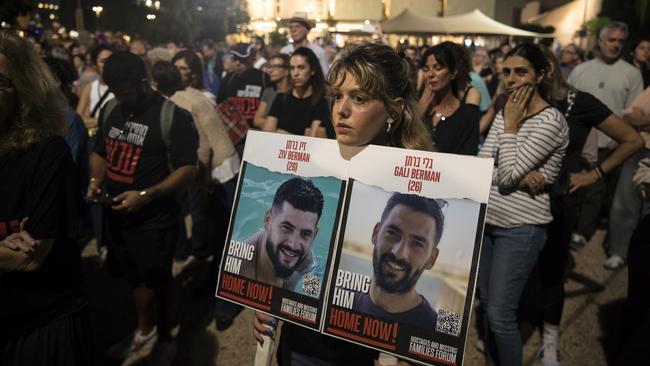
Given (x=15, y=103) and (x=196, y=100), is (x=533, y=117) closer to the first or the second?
(x=15, y=103)

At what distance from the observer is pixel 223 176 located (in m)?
4.38

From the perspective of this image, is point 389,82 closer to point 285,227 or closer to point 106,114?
point 285,227

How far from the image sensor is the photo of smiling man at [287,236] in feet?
5.76

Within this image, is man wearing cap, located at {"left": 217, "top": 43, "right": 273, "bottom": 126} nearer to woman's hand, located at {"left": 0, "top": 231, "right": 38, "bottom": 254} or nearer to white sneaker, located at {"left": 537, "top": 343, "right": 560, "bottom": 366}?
white sneaker, located at {"left": 537, "top": 343, "right": 560, "bottom": 366}

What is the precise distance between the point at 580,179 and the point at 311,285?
2107 mm

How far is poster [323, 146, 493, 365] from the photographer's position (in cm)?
154

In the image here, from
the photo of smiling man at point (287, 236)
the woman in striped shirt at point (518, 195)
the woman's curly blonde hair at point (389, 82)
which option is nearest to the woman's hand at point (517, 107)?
the woman in striped shirt at point (518, 195)

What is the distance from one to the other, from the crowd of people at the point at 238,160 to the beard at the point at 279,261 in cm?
21

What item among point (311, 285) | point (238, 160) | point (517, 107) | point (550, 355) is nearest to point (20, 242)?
point (311, 285)

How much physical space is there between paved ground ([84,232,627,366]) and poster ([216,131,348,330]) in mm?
1961

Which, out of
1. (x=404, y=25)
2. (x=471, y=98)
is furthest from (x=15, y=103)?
(x=404, y=25)

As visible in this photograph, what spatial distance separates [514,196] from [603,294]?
2.55m

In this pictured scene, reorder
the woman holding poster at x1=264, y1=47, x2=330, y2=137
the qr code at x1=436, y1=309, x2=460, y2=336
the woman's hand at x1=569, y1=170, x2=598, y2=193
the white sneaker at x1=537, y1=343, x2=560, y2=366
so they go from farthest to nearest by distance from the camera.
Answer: the woman holding poster at x1=264, y1=47, x2=330, y2=137 → the white sneaker at x1=537, y1=343, x2=560, y2=366 → the woman's hand at x1=569, y1=170, x2=598, y2=193 → the qr code at x1=436, y1=309, x2=460, y2=336

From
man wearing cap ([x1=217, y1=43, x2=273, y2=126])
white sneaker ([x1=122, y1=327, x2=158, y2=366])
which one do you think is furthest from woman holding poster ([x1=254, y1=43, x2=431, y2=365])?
man wearing cap ([x1=217, y1=43, x2=273, y2=126])
